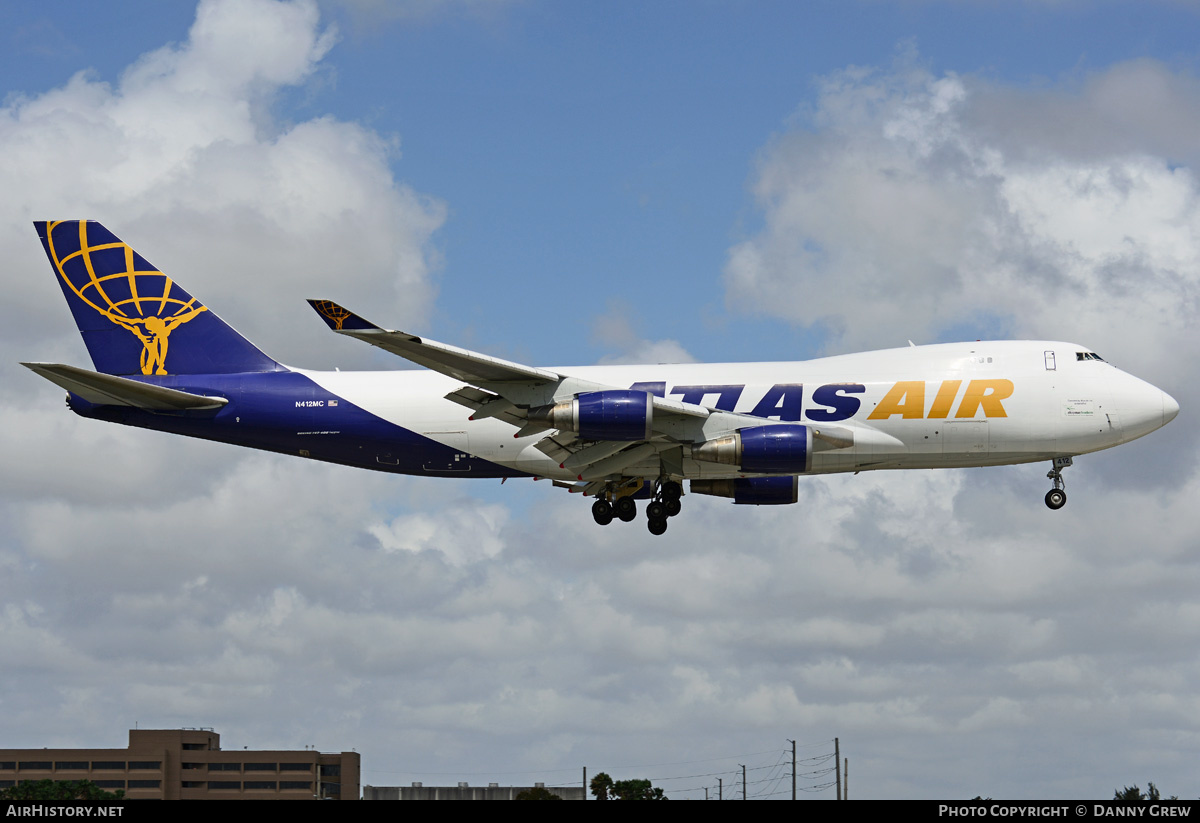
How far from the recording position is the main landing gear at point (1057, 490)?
42844mm

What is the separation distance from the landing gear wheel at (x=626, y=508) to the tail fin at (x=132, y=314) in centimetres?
1391

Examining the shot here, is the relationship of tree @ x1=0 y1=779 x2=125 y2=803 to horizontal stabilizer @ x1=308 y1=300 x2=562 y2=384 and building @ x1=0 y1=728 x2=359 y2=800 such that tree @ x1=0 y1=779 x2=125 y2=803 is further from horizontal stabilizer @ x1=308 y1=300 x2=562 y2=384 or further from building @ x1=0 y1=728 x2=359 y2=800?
horizontal stabilizer @ x1=308 y1=300 x2=562 y2=384

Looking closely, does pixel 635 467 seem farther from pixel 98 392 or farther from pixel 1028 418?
pixel 98 392

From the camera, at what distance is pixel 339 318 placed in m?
34.4

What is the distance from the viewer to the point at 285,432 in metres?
44.9

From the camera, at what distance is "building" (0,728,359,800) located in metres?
142

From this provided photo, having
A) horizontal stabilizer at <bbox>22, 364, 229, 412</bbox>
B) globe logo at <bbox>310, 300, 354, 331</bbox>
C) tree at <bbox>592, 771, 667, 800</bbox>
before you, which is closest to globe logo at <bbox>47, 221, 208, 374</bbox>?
horizontal stabilizer at <bbox>22, 364, 229, 412</bbox>

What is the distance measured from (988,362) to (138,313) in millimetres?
32047

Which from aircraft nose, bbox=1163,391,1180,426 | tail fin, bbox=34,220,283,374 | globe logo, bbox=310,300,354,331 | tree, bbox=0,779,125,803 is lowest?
tree, bbox=0,779,125,803

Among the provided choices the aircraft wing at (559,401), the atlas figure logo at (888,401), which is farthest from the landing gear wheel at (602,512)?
the atlas figure logo at (888,401)

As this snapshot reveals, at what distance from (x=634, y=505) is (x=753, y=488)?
4.74 metres

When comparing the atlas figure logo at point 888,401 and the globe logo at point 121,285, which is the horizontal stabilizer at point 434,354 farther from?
the globe logo at point 121,285

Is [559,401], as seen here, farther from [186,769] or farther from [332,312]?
[186,769]
